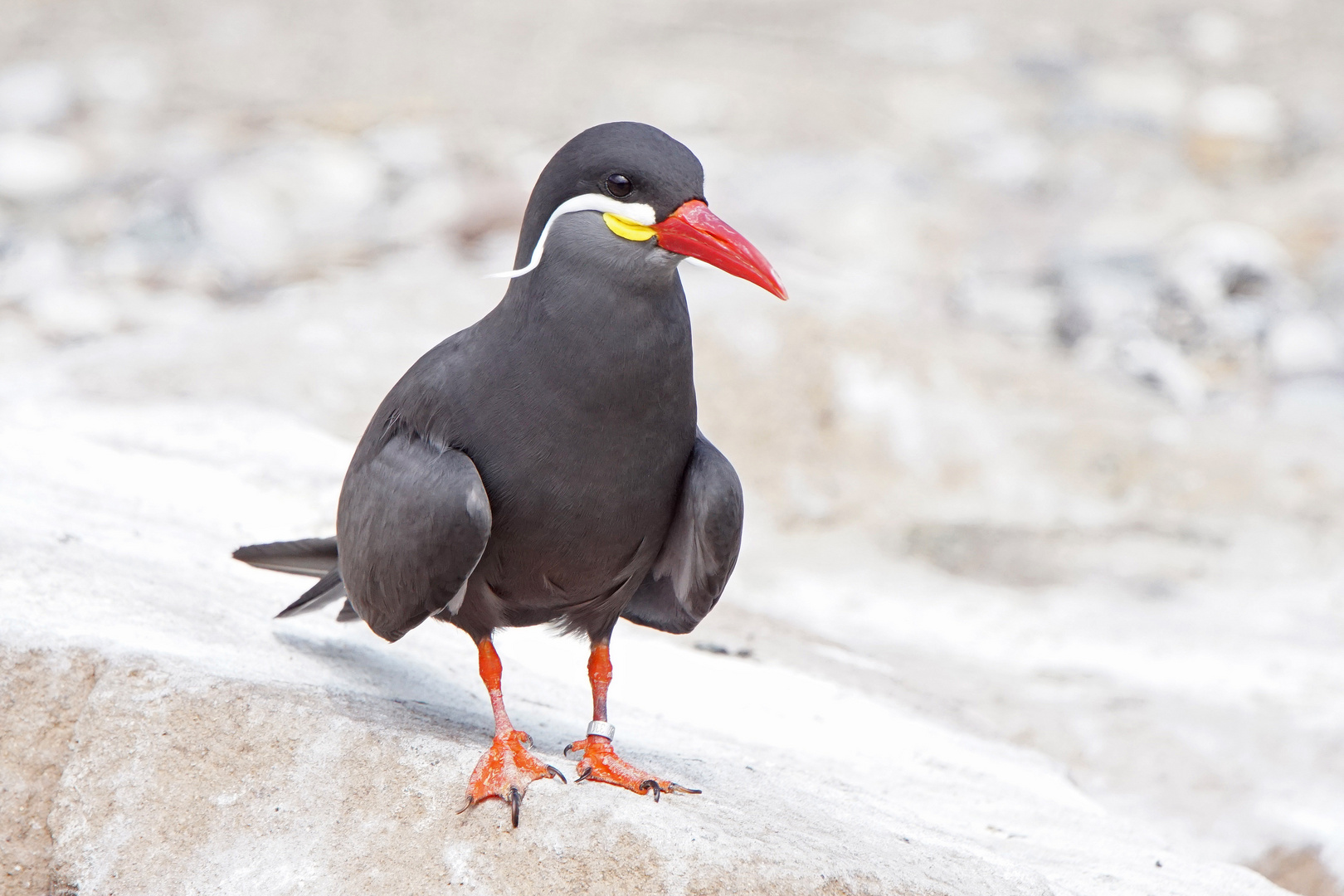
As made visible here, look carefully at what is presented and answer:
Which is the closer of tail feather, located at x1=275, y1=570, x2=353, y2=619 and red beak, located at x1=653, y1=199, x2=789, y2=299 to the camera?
red beak, located at x1=653, y1=199, x2=789, y2=299

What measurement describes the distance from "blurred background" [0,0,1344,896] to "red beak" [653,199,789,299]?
3025mm

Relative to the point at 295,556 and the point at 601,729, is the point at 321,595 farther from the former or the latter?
the point at 601,729

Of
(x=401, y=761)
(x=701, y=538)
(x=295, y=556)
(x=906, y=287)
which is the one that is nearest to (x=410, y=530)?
(x=401, y=761)

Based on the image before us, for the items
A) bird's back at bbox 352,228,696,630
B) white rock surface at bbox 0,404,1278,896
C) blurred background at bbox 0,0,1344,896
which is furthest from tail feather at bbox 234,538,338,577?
blurred background at bbox 0,0,1344,896

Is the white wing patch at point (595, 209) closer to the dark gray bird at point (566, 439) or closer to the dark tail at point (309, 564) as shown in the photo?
the dark gray bird at point (566, 439)

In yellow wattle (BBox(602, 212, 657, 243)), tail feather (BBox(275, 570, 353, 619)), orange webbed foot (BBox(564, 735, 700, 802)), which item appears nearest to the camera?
yellow wattle (BBox(602, 212, 657, 243))

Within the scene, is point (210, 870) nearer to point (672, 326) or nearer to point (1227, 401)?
point (672, 326)

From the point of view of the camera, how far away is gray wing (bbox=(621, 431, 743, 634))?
3762 mm

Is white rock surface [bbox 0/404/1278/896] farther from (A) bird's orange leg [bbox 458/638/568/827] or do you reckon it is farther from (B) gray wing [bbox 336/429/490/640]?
(B) gray wing [bbox 336/429/490/640]

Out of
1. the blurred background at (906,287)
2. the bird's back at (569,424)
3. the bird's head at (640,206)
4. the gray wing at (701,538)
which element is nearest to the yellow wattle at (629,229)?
the bird's head at (640,206)

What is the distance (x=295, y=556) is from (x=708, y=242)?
197cm

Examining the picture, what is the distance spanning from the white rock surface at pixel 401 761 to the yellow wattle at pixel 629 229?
1.46 m

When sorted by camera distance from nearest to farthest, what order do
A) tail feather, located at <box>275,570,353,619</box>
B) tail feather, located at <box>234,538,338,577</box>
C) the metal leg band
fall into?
the metal leg band → tail feather, located at <box>275,570,353,619</box> → tail feather, located at <box>234,538,338,577</box>

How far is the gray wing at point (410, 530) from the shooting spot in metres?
3.50
